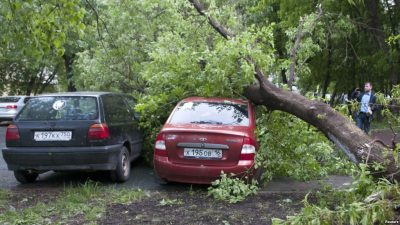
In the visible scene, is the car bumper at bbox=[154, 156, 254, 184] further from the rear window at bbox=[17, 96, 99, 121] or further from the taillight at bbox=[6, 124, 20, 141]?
the taillight at bbox=[6, 124, 20, 141]

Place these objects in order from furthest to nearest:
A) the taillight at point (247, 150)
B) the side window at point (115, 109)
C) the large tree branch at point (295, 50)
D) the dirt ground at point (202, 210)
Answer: the large tree branch at point (295, 50) < the side window at point (115, 109) < the taillight at point (247, 150) < the dirt ground at point (202, 210)

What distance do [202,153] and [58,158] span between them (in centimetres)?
226

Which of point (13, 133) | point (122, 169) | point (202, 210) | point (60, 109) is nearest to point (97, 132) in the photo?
point (60, 109)

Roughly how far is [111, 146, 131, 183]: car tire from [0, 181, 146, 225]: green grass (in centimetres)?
55

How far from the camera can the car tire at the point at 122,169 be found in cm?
801

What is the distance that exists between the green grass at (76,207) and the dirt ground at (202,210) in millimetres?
218

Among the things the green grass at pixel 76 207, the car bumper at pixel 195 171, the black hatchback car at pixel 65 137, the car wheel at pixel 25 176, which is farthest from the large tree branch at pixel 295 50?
the car wheel at pixel 25 176

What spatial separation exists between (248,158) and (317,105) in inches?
52.7

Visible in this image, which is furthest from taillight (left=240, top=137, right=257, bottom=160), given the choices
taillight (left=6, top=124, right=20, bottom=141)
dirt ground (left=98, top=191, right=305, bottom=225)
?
taillight (left=6, top=124, right=20, bottom=141)

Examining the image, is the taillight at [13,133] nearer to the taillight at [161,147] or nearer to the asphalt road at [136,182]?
the asphalt road at [136,182]

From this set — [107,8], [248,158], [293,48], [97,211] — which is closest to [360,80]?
[107,8]

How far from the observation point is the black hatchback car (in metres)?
7.46

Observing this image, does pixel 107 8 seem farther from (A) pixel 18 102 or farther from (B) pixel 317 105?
(A) pixel 18 102

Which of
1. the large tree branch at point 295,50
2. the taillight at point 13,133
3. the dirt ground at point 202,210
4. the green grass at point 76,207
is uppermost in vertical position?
the large tree branch at point 295,50
